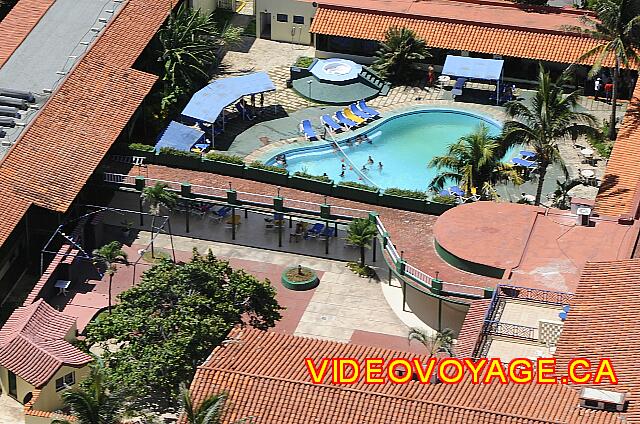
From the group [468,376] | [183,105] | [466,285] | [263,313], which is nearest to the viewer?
[468,376]

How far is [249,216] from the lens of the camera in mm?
77688

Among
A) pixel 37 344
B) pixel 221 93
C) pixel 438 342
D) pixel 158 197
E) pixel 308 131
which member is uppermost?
pixel 438 342

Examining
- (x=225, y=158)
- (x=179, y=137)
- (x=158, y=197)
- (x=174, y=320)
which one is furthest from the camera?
(x=179, y=137)

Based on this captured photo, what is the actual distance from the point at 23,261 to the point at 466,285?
21.0 metres

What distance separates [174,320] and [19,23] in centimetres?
2992

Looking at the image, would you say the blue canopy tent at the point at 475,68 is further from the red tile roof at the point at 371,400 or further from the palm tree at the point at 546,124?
the red tile roof at the point at 371,400

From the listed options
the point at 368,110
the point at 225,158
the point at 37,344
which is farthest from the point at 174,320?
the point at 368,110

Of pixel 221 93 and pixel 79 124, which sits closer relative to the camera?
pixel 79 124

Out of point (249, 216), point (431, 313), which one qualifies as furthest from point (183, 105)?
point (431, 313)

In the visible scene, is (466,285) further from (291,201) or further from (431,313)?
(291,201)

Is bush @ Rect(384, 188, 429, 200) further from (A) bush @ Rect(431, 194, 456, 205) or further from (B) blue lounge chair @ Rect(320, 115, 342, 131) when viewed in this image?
(B) blue lounge chair @ Rect(320, 115, 342, 131)

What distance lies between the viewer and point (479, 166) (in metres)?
73.6

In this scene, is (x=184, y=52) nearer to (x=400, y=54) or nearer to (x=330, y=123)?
(x=330, y=123)

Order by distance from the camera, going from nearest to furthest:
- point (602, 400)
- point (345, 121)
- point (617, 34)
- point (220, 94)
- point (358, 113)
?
point (602, 400)
point (617, 34)
point (220, 94)
point (345, 121)
point (358, 113)
